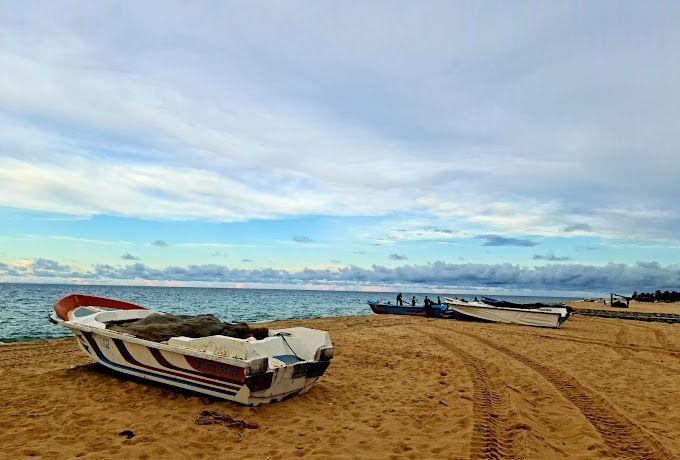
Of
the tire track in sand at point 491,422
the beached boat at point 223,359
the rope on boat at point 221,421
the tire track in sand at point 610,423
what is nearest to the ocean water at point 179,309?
the beached boat at point 223,359

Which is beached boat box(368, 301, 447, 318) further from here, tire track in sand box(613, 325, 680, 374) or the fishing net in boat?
the fishing net in boat

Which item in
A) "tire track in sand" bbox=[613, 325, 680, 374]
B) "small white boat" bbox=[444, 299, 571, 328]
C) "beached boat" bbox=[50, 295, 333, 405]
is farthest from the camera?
"small white boat" bbox=[444, 299, 571, 328]

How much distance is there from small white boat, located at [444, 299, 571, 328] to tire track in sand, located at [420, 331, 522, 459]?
15855mm

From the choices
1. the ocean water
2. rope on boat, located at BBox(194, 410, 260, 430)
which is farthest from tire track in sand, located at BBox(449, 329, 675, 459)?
the ocean water

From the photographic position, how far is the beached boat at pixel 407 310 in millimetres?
32000

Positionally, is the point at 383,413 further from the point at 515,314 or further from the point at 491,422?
the point at 515,314

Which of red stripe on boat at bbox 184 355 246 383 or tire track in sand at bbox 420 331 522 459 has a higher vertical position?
red stripe on boat at bbox 184 355 246 383

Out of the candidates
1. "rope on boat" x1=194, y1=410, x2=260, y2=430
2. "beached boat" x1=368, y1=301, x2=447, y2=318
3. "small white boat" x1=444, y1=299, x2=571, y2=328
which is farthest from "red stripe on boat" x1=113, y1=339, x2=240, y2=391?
"beached boat" x1=368, y1=301, x2=447, y2=318

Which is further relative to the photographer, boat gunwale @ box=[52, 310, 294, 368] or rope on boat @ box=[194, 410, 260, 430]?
boat gunwale @ box=[52, 310, 294, 368]

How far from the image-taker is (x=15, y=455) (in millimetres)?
5023

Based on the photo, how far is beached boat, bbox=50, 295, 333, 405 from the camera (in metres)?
6.88

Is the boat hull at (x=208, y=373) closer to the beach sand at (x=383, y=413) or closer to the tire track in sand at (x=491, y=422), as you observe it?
the beach sand at (x=383, y=413)

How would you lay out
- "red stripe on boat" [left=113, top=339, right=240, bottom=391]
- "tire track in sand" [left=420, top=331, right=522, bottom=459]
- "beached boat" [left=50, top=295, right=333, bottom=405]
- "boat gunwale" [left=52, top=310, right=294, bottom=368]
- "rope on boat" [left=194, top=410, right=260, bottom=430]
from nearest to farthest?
1. "tire track in sand" [left=420, top=331, right=522, bottom=459]
2. "rope on boat" [left=194, top=410, right=260, bottom=430]
3. "boat gunwale" [left=52, top=310, right=294, bottom=368]
4. "beached boat" [left=50, top=295, right=333, bottom=405]
5. "red stripe on boat" [left=113, top=339, right=240, bottom=391]

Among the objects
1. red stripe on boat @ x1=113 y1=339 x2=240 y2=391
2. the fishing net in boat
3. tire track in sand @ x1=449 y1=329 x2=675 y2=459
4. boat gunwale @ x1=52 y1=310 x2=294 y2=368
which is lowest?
tire track in sand @ x1=449 y1=329 x2=675 y2=459
